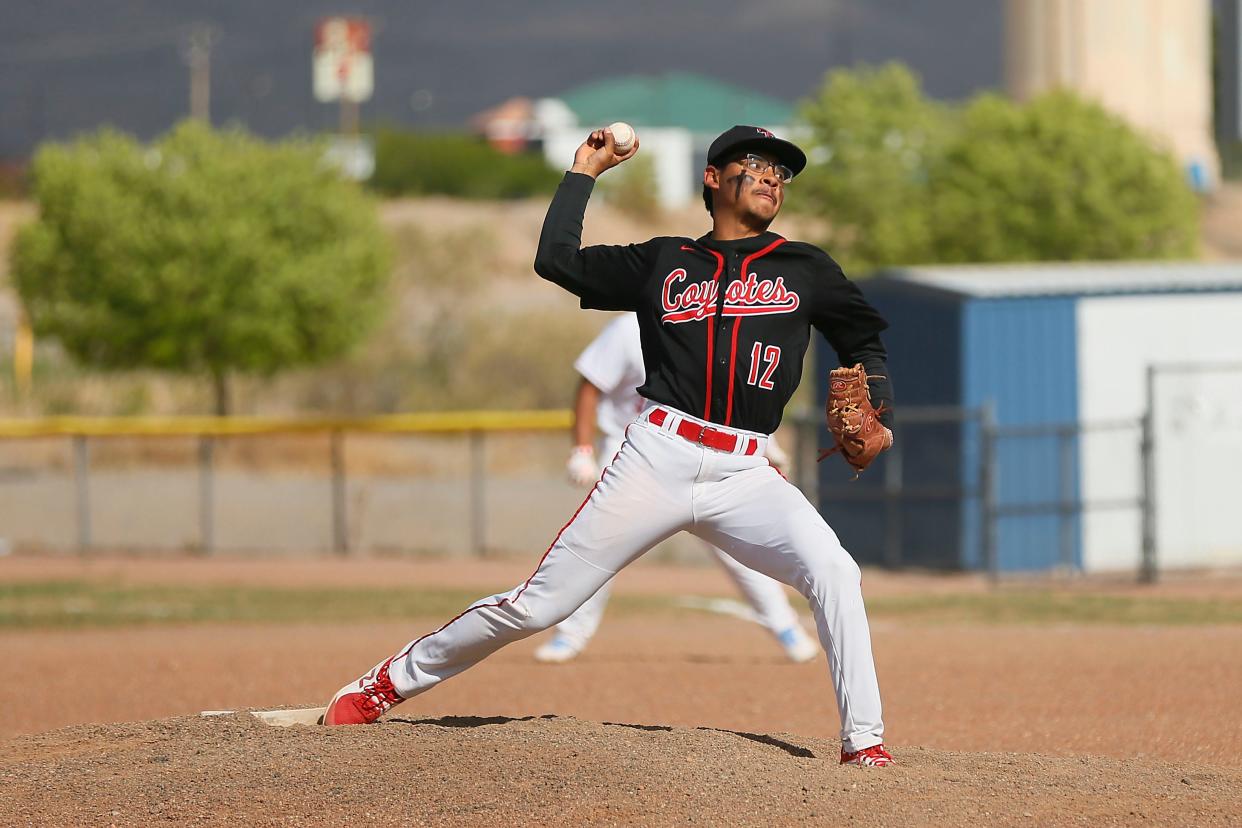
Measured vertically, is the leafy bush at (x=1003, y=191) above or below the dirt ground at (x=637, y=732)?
above

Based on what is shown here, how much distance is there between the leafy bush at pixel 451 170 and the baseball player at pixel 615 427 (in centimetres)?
8077

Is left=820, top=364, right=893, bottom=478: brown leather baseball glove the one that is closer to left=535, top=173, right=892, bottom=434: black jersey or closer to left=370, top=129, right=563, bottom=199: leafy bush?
left=535, top=173, right=892, bottom=434: black jersey

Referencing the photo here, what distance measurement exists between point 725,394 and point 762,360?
0.16 metres

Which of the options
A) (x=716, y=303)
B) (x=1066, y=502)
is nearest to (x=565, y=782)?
(x=716, y=303)

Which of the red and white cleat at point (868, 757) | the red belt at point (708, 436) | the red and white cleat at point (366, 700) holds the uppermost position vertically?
the red belt at point (708, 436)

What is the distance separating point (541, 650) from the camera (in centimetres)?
1009

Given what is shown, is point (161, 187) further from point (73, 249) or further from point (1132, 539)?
point (1132, 539)

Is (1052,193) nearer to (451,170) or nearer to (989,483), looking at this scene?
(989,483)

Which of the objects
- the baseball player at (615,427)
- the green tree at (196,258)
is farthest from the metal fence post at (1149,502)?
the green tree at (196,258)

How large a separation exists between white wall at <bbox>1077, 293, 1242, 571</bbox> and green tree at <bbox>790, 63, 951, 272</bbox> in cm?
2449

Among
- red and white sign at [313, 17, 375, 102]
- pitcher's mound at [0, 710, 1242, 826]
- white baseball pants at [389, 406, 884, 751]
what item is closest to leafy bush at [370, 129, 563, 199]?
red and white sign at [313, 17, 375, 102]

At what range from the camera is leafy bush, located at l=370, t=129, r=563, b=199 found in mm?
90938

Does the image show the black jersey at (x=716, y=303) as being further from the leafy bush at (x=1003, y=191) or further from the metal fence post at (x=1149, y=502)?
the leafy bush at (x=1003, y=191)

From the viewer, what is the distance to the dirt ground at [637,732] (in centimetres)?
521
